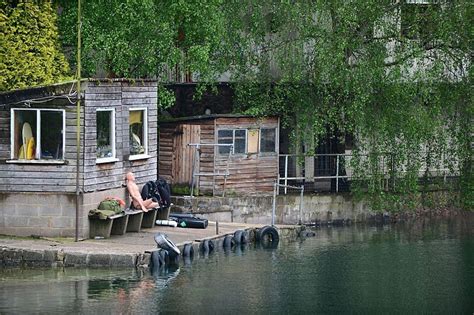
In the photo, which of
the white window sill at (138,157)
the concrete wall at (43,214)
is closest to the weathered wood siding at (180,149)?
the white window sill at (138,157)

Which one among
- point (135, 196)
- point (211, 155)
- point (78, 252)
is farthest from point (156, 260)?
point (211, 155)

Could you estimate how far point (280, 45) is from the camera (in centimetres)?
5366

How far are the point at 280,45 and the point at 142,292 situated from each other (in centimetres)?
1706

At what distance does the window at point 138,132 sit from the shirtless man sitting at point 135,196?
44.9 inches

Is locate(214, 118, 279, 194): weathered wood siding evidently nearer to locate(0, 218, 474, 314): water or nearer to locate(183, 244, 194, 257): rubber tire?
locate(0, 218, 474, 314): water

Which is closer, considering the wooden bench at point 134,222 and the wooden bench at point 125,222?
the wooden bench at point 125,222

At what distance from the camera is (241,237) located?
47781 mm

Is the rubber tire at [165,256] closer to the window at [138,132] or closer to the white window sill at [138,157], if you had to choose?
the white window sill at [138,157]

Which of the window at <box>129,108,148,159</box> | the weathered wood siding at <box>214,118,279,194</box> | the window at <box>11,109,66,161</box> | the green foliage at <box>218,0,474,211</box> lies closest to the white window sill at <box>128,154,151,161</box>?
the window at <box>129,108,148,159</box>

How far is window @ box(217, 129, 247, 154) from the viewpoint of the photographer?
53.6 metres

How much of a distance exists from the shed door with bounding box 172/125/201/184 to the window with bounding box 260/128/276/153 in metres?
2.98

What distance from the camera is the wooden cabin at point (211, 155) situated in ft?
174

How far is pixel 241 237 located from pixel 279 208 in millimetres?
6833

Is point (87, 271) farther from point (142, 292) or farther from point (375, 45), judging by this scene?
point (375, 45)
